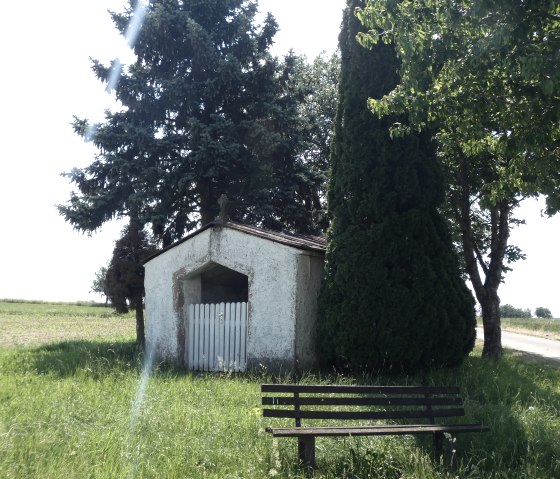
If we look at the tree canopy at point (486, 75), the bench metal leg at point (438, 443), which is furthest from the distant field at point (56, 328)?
the bench metal leg at point (438, 443)

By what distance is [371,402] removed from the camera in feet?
21.4

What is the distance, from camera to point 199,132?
61.8ft

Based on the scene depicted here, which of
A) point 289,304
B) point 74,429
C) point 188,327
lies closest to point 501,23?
point 289,304

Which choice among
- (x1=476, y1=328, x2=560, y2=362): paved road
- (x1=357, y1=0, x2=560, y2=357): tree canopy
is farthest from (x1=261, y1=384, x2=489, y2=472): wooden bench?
(x1=476, y1=328, x2=560, y2=362): paved road

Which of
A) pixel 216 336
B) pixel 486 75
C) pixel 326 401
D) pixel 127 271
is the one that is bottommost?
pixel 326 401

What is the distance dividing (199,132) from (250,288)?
7724 mm

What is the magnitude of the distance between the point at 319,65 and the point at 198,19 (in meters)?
9.39

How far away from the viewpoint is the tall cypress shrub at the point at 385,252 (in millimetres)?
11133

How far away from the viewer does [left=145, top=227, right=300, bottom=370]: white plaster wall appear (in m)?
12.2

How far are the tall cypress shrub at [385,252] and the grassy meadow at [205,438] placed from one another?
1032 mm

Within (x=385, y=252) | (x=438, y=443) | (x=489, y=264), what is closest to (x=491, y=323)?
(x=489, y=264)

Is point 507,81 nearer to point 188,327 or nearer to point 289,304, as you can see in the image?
point 289,304

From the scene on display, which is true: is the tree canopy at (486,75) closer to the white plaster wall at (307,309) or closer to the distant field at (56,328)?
the white plaster wall at (307,309)

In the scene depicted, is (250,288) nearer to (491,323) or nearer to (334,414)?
(334,414)
